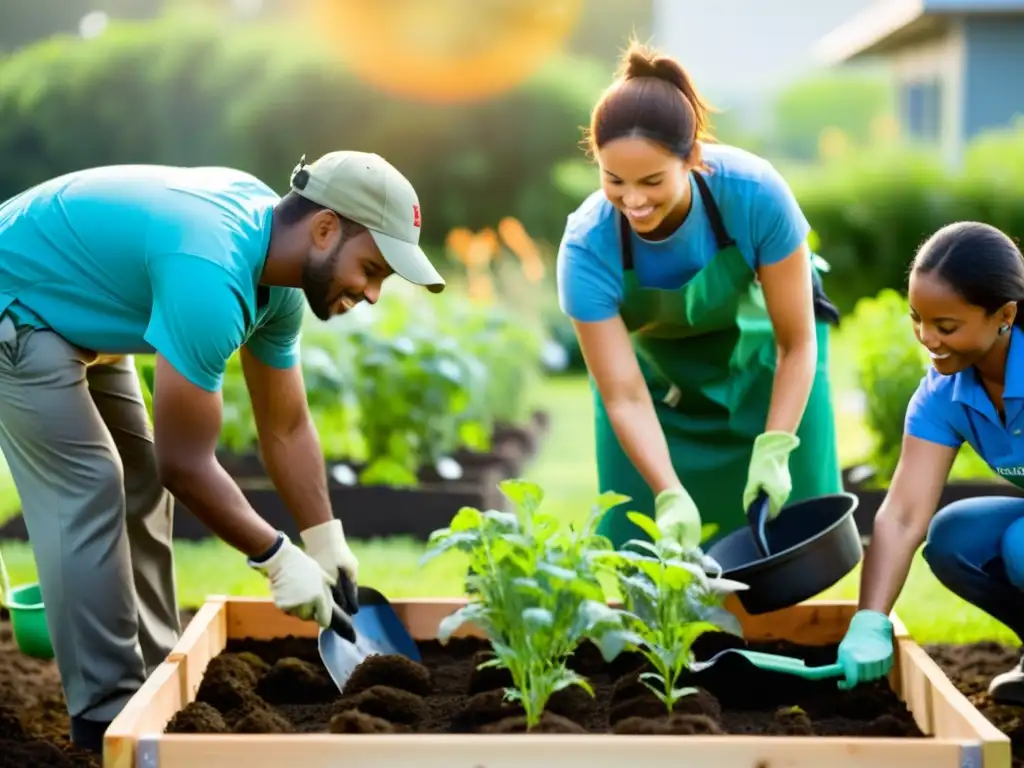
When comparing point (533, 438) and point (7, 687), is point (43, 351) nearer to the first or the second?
point (7, 687)

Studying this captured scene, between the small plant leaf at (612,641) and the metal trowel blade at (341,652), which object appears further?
the metal trowel blade at (341,652)

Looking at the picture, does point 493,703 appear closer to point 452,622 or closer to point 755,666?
point 452,622

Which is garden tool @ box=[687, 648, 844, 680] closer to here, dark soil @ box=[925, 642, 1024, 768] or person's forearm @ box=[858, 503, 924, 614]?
person's forearm @ box=[858, 503, 924, 614]

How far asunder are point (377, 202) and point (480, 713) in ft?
3.05

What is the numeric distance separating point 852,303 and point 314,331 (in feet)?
16.3

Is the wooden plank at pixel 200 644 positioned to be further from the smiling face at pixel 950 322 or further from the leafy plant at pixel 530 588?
the smiling face at pixel 950 322

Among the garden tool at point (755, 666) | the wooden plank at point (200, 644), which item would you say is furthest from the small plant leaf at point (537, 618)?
the wooden plank at point (200, 644)

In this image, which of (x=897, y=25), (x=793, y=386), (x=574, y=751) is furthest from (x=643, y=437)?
(x=897, y=25)

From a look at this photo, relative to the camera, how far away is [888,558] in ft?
9.29

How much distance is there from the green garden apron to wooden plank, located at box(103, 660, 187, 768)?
1.25 m

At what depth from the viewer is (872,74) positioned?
30469 millimetres

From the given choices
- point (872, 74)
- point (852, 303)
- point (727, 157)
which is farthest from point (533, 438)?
point (872, 74)

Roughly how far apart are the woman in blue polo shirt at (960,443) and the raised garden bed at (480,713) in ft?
0.51

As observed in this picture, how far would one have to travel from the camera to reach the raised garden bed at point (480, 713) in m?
2.21
